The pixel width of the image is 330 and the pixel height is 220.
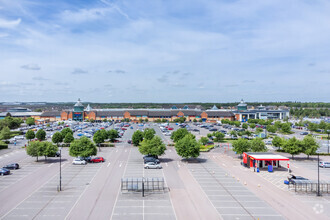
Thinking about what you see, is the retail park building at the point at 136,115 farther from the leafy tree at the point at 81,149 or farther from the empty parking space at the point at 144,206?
the empty parking space at the point at 144,206

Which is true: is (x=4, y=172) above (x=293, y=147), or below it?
below

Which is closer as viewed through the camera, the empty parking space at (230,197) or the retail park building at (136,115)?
the empty parking space at (230,197)

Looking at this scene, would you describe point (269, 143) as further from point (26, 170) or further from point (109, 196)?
point (26, 170)

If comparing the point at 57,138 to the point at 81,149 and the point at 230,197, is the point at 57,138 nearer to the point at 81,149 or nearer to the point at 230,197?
the point at 81,149

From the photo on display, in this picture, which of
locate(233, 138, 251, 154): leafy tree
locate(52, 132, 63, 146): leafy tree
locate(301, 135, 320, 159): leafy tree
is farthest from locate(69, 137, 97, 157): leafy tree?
locate(301, 135, 320, 159): leafy tree

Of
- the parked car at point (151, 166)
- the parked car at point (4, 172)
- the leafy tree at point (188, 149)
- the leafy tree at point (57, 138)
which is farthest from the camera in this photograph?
the leafy tree at point (57, 138)

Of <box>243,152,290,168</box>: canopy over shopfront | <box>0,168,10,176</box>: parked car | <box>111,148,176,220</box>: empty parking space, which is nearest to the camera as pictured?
<box>111,148,176,220</box>: empty parking space

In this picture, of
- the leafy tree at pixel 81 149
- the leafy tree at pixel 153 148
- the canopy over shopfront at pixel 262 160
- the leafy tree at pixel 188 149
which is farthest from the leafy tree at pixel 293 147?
the leafy tree at pixel 81 149

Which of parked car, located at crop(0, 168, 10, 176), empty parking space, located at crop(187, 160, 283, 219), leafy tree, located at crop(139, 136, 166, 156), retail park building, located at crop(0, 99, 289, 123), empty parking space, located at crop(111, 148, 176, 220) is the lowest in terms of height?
empty parking space, located at crop(111, 148, 176, 220)

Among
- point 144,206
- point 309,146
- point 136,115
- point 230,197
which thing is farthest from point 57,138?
point 136,115

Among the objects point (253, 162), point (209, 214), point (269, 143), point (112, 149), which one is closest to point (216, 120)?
point (269, 143)

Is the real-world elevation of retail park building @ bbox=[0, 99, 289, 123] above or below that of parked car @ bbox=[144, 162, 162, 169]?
above

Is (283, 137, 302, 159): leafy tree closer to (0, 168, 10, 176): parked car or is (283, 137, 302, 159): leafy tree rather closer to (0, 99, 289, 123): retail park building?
(0, 168, 10, 176): parked car

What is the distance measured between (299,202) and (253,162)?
41.7 ft
